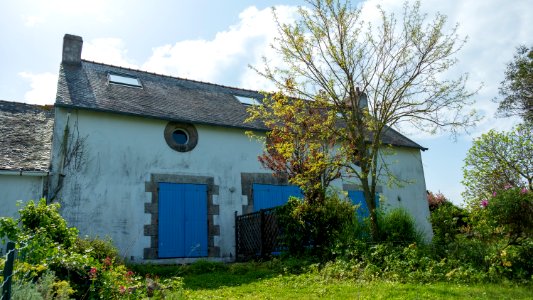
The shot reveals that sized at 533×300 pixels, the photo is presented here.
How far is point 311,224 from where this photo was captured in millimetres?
9758

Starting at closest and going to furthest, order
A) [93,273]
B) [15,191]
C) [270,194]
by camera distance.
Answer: [93,273] → [15,191] → [270,194]

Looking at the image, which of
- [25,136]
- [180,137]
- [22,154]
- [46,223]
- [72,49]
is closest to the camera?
[46,223]

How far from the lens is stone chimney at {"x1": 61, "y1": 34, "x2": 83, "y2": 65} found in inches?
531

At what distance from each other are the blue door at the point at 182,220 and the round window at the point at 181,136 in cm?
109

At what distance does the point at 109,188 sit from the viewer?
10773 millimetres

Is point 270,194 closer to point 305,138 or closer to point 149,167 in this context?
point 149,167

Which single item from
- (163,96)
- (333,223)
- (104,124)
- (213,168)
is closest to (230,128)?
(213,168)

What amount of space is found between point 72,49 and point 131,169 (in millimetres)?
5136

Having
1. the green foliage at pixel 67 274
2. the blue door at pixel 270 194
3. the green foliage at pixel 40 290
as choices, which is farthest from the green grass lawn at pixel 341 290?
the blue door at pixel 270 194

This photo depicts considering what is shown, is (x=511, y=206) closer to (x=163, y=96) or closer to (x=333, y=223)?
(x=333, y=223)

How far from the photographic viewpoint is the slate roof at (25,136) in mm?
10117

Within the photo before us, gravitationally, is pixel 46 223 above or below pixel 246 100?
below

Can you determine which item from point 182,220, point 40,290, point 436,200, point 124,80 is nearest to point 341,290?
point 40,290

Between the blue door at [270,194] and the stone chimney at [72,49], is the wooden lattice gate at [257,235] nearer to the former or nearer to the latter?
the blue door at [270,194]
